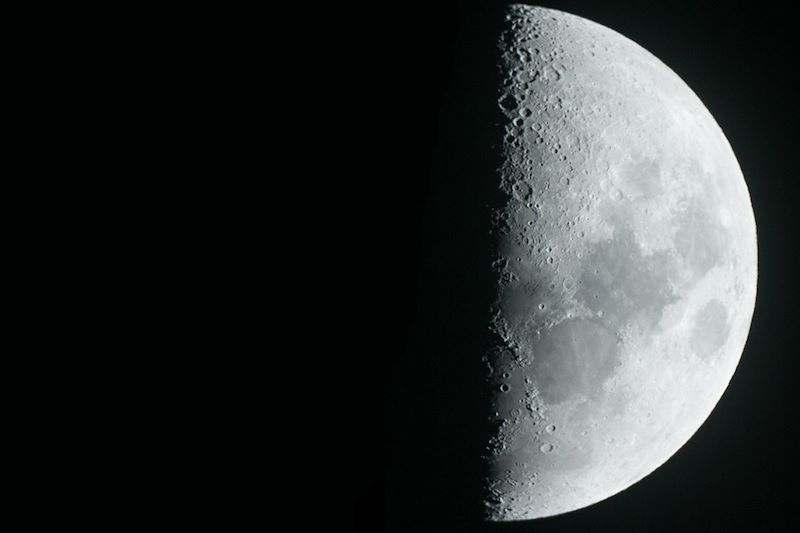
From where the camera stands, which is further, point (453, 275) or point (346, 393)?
point (346, 393)

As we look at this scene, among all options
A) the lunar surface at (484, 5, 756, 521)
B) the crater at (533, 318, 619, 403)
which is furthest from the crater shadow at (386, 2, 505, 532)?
the crater at (533, 318, 619, 403)

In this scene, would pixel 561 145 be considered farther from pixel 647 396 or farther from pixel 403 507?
pixel 403 507

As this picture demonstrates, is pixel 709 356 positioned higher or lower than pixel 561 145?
lower

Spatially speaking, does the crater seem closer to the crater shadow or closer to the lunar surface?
the lunar surface

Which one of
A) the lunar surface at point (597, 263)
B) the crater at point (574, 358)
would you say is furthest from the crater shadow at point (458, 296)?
the crater at point (574, 358)

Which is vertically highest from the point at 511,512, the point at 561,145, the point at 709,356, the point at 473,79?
the point at 473,79

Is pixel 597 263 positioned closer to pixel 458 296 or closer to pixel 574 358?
Answer: pixel 574 358

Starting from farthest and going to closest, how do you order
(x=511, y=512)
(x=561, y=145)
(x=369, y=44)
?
1. (x=511, y=512)
2. (x=369, y=44)
3. (x=561, y=145)

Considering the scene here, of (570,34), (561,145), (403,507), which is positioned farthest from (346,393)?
(570,34)

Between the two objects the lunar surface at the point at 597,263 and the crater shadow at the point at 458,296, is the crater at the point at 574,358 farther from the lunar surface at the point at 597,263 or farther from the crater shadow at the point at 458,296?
the crater shadow at the point at 458,296
